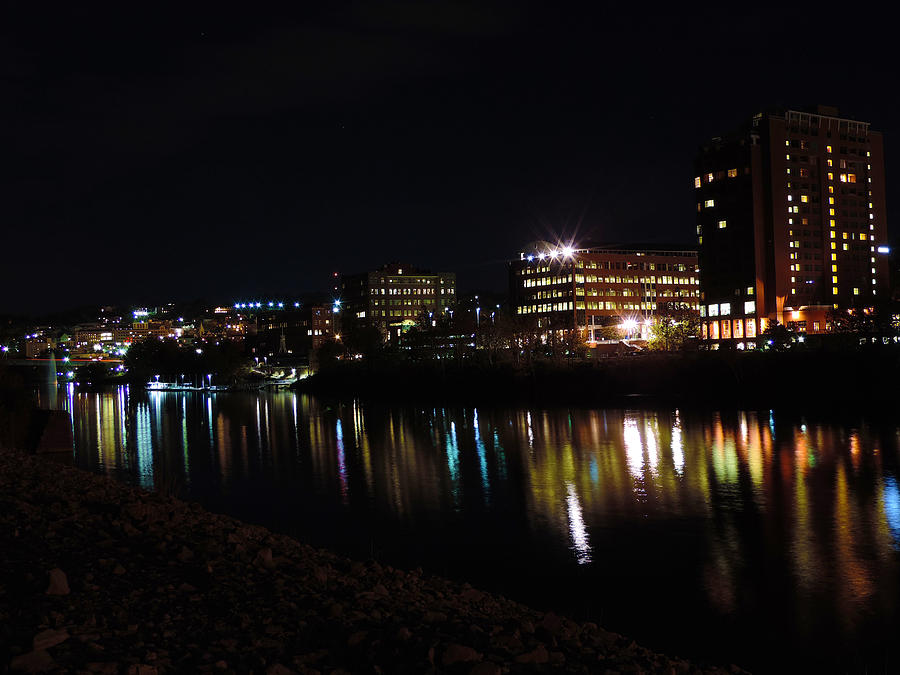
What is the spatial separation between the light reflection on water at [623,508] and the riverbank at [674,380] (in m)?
9.42

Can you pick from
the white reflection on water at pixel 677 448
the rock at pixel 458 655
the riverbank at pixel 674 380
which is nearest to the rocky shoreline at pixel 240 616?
the rock at pixel 458 655

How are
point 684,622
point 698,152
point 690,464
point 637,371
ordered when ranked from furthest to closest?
point 698,152 → point 637,371 → point 690,464 → point 684,622

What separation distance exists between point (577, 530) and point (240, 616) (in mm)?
11659

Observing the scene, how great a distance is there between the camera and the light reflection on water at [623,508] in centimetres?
1267

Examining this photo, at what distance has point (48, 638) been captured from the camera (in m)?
6.45

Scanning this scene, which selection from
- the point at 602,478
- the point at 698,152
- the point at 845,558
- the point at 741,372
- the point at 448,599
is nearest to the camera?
the point at 448,599

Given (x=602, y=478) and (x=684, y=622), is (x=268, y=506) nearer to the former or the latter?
(x=602, y=478)

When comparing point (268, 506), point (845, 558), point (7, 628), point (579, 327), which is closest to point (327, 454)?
point (268, 506)

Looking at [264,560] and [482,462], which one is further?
[482,462]

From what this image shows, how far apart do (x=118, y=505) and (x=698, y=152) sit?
115781 millimetres

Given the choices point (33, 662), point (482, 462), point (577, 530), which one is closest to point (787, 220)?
point (482, 462)

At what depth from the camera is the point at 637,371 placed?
62750 mm

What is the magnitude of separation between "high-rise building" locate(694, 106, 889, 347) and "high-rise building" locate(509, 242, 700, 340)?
26.9 m

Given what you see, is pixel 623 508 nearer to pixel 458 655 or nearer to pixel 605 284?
pixel 458 655
